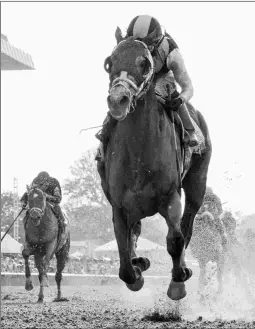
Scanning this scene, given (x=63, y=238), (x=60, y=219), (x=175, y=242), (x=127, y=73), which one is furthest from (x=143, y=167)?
(x=63, y=238)

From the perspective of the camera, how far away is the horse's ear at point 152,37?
26.4 ft

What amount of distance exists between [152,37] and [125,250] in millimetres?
2335

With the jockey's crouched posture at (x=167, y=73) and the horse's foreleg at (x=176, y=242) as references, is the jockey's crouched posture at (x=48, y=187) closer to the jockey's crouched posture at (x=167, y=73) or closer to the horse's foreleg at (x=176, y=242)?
the jockey's crouched posture at (x=167, y=73)

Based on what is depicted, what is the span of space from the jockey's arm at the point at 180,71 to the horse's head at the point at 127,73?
0.95 m

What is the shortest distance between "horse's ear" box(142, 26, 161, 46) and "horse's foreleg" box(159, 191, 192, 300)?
162 centimetres

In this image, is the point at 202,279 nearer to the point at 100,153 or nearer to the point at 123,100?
the point at 100,153

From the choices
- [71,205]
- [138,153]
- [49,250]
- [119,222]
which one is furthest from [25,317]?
Answer: [71,205]

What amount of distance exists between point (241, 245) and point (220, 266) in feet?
2.63

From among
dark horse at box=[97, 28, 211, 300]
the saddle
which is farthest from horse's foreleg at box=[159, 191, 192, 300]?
the saddle

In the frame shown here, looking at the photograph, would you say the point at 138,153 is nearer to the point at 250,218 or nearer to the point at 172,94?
the point at 172,94

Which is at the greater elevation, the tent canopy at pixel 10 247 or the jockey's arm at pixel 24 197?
the tent canopy at pixel 10 247

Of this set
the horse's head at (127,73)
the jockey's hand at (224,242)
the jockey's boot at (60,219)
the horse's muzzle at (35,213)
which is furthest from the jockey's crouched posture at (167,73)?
the jockey's hand at (224,242)

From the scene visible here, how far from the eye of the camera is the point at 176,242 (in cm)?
849

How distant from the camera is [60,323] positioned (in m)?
9.86
